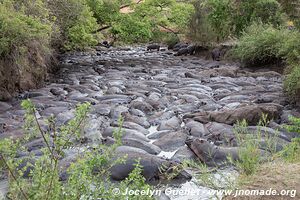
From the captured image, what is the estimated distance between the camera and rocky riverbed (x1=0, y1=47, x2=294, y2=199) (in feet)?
26.2

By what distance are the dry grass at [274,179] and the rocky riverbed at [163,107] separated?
2141 millimetres

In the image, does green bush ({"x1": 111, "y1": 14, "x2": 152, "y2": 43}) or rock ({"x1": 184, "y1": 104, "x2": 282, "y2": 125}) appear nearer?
rock ({"x1": 184, "y1": 104, "x2": 282, "y2": 125})

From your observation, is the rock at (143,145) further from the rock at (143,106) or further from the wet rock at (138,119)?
the rock at (143,106)

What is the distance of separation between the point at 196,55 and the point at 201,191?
18.5 metres

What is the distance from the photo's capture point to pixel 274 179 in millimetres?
4656

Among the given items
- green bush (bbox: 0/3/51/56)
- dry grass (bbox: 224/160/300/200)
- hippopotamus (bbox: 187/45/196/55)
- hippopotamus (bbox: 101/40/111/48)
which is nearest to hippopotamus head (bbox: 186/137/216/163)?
dry grass (bbox: 224/160/300/200)

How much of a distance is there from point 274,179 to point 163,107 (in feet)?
23.7

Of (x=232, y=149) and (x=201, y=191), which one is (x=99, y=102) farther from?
(x=201, y=191)

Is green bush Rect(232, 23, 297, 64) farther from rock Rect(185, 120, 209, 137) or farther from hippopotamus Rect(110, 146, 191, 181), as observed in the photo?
hippopotamus Rect(110, 146, 191, 181)

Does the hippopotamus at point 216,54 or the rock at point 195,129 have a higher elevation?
the rock at point 195,129

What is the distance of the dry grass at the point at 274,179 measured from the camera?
4520 millimetres

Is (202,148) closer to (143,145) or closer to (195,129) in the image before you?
(143,145)

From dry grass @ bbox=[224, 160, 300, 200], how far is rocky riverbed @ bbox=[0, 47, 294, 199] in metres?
2.14

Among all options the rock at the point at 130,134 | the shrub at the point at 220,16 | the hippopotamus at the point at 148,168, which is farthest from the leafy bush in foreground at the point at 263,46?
the hippopotamus at the point at 148,168
